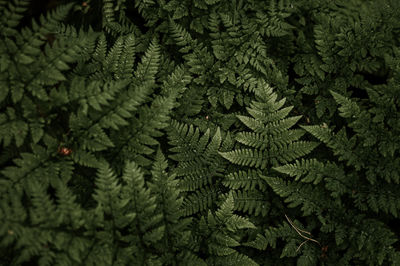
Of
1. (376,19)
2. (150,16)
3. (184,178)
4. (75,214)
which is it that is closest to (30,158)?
(75,214)

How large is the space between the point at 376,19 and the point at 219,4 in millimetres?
1854

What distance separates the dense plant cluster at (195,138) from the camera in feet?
8.73

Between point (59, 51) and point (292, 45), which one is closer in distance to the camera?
point (59, 51)

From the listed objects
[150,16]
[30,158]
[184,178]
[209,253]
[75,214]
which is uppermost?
[150,16]

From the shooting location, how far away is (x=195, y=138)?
11.3 ft

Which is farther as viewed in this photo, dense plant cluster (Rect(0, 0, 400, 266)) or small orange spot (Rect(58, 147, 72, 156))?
small orange spot (Rect(58, 147, 72, 156))

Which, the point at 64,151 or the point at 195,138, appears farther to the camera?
the point at 195,138

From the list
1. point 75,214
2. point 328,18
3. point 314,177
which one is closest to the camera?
point 75,214

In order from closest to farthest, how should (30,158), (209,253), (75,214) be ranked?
(75,214) → (30,158) → (209,253)

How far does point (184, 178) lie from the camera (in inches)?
133

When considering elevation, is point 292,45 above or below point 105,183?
above

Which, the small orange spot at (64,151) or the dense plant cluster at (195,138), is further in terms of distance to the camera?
the small orange spot at (64,151)

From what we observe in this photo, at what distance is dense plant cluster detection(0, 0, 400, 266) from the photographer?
8.73ft

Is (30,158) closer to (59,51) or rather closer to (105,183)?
(105,183)
